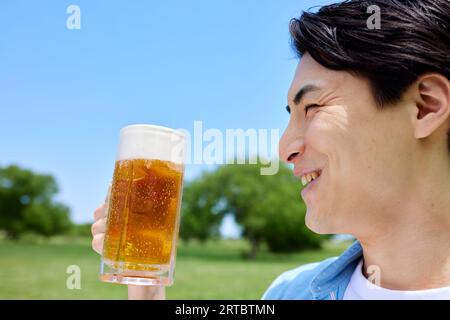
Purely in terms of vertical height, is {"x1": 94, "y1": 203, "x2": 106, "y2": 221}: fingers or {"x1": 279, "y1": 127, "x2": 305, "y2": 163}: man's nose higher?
{"x1": 279, "y1": 127, "x2": 305, "y2": 163}: man's nose

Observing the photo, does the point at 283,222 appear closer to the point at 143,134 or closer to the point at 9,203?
the point at 9,203

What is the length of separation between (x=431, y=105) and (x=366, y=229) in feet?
2.21

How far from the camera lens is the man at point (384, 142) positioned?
6.89 feet

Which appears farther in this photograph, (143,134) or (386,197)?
(386,197)

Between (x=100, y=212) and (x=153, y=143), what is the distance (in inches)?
20.1

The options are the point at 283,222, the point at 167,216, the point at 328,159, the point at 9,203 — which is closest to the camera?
the point at 167,216

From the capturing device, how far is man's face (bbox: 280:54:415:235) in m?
2.10

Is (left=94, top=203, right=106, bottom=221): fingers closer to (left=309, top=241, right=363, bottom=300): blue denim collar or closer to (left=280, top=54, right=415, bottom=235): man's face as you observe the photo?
(left=280, top=54, right=415, bottom=235): man's face

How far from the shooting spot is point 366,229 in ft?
7.14

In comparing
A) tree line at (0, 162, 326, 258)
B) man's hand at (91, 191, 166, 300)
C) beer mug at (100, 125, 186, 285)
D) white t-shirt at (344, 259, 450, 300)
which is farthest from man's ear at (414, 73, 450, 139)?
tree line at (0, 162, 326, 258)

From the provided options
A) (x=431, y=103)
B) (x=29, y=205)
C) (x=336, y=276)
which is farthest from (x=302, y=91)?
(x=29, y=205)

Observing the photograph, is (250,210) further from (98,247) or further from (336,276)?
(98,247)
